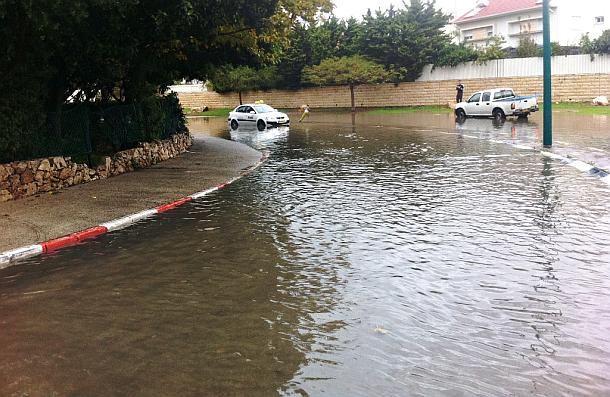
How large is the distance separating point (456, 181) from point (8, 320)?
971cm

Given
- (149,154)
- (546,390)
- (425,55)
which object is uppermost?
(425,55)

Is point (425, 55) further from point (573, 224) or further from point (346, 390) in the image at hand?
point (346, 390)

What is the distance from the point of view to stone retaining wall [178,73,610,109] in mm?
41303

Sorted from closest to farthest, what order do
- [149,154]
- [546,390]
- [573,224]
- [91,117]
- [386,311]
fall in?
[546,390] → [386,311] → [573,224] → [91,117] → [149,154]

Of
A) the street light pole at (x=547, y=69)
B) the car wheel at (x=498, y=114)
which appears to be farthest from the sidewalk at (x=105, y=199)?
the car wheel at (x=498, y=114)

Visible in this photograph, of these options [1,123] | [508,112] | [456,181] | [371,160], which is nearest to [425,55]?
[508,112]

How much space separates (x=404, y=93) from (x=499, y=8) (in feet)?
71.5

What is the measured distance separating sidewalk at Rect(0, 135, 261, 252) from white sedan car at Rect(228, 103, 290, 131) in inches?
692

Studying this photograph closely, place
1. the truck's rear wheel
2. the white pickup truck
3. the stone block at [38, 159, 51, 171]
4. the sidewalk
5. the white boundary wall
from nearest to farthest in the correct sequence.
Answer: the sidewalk → the stone block at [38, 159, 51, 171] → the white pickup truck → the truck's rear wheel → the white boundary wall

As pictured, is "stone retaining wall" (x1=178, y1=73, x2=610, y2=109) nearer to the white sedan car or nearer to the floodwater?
the white sedan car

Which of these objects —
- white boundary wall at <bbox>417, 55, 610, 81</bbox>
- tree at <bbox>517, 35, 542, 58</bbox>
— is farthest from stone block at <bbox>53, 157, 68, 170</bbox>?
tree at <bbox>517, 35, 542, 58</bbox>

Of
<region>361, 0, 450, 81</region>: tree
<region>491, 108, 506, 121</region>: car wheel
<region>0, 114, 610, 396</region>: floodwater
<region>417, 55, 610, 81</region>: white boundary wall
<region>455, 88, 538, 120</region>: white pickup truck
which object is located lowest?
<region>0, 114, 610, 396</region>: floodwater

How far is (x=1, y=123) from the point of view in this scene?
12461 mm

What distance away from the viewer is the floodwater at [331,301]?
4.36 meters
